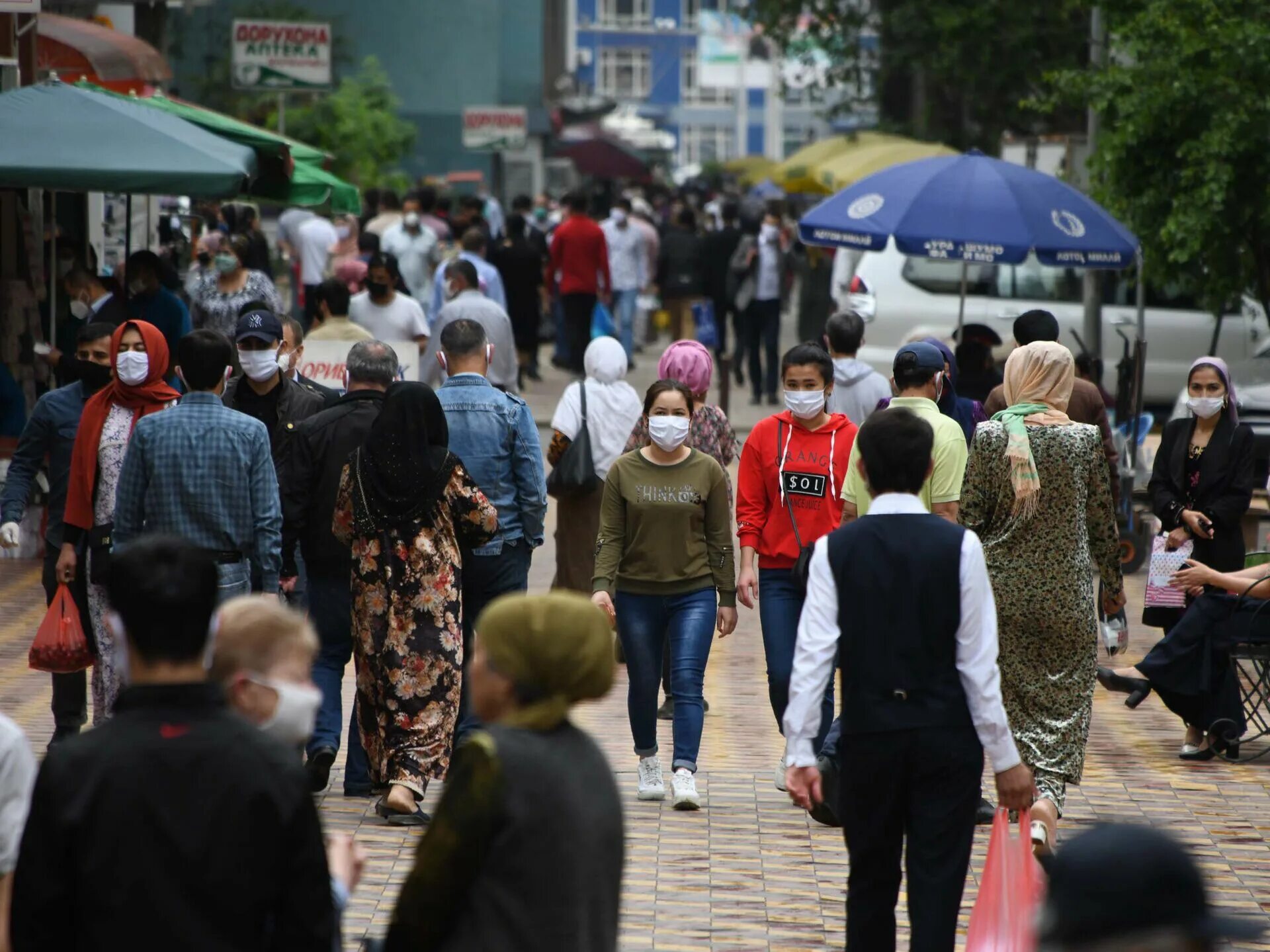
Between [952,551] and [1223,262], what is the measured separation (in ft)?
33.2

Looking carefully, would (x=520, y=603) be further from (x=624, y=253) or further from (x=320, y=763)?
(x=624, y=253)

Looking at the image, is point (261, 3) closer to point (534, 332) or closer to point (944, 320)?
point (534, 332)

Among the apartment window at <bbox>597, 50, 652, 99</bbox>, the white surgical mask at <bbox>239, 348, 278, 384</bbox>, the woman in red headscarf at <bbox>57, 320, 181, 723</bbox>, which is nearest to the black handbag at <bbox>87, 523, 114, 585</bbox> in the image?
the woman in red headscarf at <bbox>57, 320, 181, 723</bbox>

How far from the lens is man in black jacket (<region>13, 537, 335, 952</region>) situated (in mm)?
3049

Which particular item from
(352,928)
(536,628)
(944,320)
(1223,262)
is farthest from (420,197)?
(536,628)

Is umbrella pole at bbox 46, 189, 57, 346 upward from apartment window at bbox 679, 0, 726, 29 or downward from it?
downward

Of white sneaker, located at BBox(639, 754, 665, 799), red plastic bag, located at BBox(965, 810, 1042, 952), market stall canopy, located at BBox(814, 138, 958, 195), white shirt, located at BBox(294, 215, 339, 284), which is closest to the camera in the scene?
red plastic bag, located at BBox(965, 810, 1042, 952)

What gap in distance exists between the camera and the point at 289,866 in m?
3.11

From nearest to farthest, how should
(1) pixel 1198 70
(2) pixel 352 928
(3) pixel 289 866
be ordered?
(3) pixel 289 866
(2) pixel 352 928
(1) pixel 1198 70

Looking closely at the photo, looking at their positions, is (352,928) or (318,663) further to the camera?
(318,663)

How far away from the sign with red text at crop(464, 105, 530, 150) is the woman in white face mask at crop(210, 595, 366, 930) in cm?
3221

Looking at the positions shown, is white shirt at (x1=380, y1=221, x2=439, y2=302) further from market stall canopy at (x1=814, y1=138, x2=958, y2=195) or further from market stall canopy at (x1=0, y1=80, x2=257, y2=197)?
market stall canopy at (x1=0, y1=80, x2=257, y2=197)

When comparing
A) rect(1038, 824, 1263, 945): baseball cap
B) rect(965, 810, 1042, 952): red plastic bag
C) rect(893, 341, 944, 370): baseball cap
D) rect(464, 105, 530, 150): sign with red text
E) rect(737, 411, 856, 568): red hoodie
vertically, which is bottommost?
rect(965, 810, 1042, 952): red plastic bag

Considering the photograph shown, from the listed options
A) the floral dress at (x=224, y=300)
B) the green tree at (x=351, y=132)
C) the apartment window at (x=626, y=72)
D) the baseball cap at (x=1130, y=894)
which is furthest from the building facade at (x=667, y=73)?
the baseball cap at (x=1130, y=894)
